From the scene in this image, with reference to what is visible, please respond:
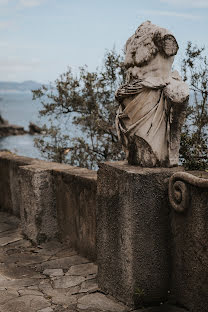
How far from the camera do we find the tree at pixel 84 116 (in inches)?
391

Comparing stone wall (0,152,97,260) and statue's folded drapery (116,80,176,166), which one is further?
stone wall (0,152,97,260)

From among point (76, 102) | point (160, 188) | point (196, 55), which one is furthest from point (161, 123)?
point (76, 102)

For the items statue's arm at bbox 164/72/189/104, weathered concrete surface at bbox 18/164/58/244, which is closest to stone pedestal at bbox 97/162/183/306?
statue's arm at bbox 164/72/189/104

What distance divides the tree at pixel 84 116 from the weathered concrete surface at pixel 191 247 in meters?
5.91

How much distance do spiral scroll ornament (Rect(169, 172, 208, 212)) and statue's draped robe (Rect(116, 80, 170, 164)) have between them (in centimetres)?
28

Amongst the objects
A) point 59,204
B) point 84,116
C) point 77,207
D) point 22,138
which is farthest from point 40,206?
point 22,138

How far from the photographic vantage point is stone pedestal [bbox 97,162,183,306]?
12.2 ft

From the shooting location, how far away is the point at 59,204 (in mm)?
5840

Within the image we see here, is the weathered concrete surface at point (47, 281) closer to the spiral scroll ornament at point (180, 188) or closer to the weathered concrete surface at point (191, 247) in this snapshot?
the weathered concrete surface at point (191, 247)

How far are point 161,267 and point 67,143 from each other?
722 cm

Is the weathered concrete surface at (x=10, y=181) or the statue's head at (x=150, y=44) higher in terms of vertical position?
the statue's head at (x=150, y=44)

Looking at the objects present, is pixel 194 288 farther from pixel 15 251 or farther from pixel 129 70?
pixel 15 251

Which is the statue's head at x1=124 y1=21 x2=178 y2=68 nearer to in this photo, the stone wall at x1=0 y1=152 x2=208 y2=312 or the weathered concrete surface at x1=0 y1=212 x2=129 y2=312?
the stone wall at x1=0 y1=152 x2=208 y2=312

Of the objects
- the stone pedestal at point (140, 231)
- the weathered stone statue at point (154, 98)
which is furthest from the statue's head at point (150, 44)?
the stone pedestal at point (140, 231)
